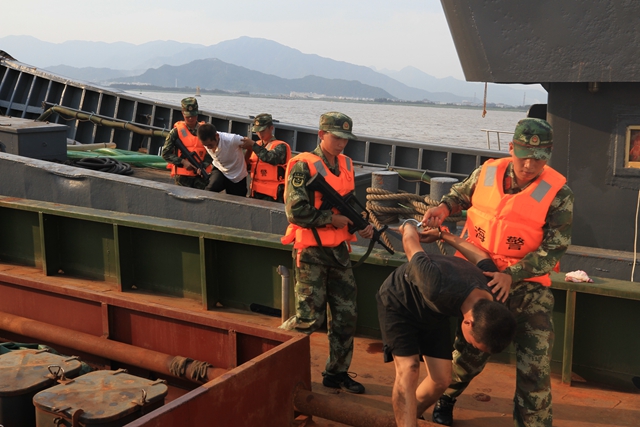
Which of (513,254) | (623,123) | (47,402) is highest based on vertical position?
(623,123)

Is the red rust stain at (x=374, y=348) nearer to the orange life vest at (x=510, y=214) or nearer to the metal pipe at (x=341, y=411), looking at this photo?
the metal pipe at (x=341, y=411)

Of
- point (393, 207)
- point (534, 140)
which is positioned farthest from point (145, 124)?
point (534, 140)

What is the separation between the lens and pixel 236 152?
8328 mm

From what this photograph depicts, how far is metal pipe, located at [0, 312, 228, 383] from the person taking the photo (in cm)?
429

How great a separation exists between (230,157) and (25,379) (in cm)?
484

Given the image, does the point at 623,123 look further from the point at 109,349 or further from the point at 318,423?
the point at 109,349

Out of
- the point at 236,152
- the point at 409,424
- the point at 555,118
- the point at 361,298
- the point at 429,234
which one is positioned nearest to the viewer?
the point at 409,424

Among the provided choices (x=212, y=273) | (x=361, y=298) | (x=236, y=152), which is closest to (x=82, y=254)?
(x=212, y=273)

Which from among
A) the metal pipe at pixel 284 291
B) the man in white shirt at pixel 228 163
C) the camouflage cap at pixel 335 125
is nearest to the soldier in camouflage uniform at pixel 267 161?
the man in white shirt at pixel 228 163

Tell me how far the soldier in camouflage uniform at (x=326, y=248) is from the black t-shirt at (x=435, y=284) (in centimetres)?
97

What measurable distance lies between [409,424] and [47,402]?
1877mm

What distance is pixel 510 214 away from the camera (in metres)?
3.60

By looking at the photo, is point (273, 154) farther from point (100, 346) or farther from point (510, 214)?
point (510, 214)

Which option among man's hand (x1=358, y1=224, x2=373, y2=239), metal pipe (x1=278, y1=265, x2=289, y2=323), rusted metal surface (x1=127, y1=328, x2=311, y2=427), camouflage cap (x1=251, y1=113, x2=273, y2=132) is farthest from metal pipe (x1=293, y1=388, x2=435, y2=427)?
camouflage cap (x1=251, y1=113, x2=273, y2=132)
